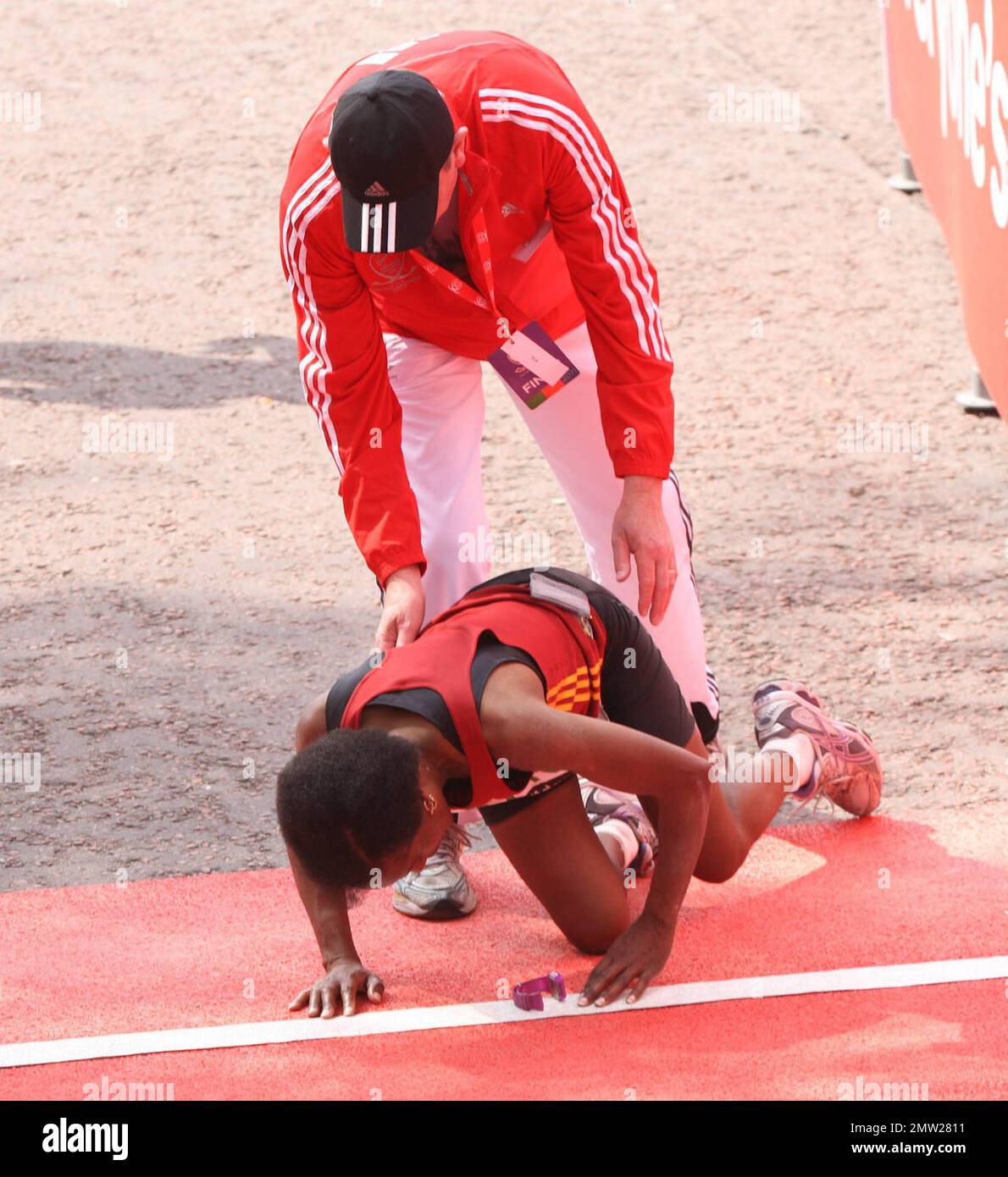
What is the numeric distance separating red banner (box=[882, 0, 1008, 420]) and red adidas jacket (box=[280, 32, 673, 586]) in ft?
5.90

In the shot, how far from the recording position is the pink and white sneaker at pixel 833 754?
3906 millimetres

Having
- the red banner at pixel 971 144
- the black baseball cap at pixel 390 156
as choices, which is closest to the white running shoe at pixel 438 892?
the black baseball cap at pixel 390 156

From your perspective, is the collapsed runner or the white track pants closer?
the collapsed runner

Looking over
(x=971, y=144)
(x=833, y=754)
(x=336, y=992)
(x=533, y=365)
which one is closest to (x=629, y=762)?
(x=336, y=992)

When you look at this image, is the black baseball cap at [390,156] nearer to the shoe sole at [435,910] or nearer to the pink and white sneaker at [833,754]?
the shoe sole at [435,910]

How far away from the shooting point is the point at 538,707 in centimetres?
294

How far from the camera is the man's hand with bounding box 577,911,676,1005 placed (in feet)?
10.5

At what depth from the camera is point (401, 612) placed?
3.34 m

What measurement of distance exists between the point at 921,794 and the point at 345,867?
1.83 metres

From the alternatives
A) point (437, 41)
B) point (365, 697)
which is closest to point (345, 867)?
point (365, 697)

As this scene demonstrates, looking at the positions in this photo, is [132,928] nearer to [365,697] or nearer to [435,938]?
[435,938]

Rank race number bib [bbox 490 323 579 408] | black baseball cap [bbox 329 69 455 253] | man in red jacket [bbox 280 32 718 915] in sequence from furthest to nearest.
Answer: race number bib [bbox 490 323 579 408] < man in red jacket [bbox 280 32 718 915] < black baseball cap [bbox 329 69 455 253]

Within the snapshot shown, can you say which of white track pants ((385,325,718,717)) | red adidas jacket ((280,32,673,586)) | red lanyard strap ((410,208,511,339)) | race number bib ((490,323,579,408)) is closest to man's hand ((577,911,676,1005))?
white track pants ((385,325,718,717))

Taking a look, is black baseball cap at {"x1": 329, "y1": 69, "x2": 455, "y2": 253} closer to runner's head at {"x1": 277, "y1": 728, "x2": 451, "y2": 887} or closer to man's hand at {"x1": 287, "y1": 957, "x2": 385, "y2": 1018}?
runner's head at {"x1": 277, "y1": 728, "x2": 451, "y2": 887}
